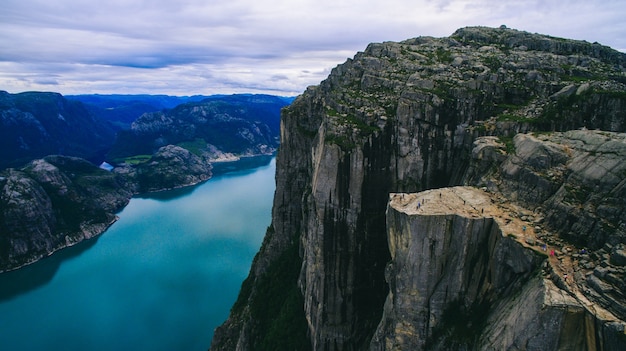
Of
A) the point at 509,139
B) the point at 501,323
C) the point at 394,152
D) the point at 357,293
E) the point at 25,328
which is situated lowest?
the point at 25,328

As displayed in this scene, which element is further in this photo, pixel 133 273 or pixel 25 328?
pixel 133 273

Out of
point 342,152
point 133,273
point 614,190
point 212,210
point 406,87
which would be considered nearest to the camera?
point 614,190

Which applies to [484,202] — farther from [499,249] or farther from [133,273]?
[133,273]

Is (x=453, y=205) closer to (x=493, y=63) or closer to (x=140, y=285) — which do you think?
(x=493, y=63)

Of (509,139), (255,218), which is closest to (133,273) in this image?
(255,218)

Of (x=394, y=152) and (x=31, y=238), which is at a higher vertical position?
(x=394, y=152)

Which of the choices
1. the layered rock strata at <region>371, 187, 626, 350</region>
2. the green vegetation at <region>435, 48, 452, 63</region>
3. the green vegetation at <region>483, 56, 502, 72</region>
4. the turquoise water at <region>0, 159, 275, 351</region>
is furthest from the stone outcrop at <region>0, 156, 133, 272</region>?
the green vegetation at <region>483, 56, 502, 72</region>

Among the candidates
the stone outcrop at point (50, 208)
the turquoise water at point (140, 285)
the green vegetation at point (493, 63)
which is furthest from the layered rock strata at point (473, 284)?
the stone outcrop at point (50, 208)
